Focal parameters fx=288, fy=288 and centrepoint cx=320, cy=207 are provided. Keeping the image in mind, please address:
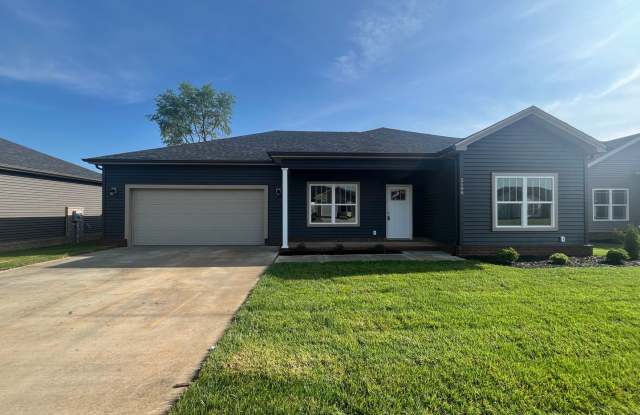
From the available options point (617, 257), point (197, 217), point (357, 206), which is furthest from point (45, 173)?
point (617, 257)

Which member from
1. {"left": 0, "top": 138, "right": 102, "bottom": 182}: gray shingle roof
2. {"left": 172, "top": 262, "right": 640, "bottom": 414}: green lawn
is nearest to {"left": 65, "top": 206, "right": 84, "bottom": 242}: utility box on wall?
{"left": 0, "top": 138, "right": 102, "bottom": 182}: gray shingle roof

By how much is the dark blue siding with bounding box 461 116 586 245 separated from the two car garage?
7308 mm

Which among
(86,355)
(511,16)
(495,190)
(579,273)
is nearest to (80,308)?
(86,355)

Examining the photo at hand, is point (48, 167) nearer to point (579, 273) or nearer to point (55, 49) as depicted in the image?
point (55, 49)

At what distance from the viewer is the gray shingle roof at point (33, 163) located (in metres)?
11.1

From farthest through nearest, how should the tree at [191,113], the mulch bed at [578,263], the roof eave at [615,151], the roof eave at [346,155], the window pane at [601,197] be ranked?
the tree at [191,113] < the window pane at [601,197] < the roof eave at [615,151] < the roof eave at [346,155] < the mulch bed at [578,263]

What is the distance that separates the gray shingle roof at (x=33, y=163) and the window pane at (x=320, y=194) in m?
11.0

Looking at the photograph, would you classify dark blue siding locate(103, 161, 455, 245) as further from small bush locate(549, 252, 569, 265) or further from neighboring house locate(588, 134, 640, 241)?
neighboring house locate(588, 134, 640, 241)

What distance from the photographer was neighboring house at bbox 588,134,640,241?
13367 mm

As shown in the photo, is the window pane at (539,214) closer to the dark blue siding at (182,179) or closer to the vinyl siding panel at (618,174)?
the vinyl siding panel at (618,174)

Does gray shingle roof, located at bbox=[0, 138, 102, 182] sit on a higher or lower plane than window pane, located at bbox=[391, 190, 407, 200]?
higher

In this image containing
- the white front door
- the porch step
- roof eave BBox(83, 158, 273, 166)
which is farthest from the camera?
the white front door

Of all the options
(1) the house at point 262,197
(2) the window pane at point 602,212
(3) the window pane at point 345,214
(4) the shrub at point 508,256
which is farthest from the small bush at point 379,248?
(2) the window pane at point 602,212

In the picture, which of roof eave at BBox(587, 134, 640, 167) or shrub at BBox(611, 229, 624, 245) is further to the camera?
roof eave at BBox(587, 134, 640, 167)
